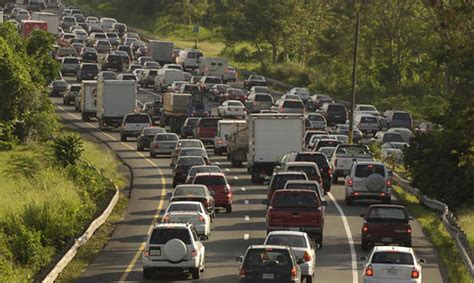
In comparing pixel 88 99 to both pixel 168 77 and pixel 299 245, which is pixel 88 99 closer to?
pixel 168 77

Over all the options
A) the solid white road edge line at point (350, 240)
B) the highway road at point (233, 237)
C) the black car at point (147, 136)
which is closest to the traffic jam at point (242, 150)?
the black car at point (147, 136)

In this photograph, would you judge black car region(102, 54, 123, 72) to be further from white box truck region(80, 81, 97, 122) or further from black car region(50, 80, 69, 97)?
white box truck region(80, 81, 97, 122)

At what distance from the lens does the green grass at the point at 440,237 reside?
37156mm

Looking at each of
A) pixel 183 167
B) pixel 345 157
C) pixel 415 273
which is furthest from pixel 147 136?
pixel 415 273

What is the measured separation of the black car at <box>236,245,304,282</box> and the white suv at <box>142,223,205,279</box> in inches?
143

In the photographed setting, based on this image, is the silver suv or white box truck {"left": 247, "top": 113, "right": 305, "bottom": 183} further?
white box truck {"left": 247, "top": 113, "right": 305, "bottom": 183}

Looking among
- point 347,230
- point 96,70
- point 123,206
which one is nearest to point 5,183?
point 123,206

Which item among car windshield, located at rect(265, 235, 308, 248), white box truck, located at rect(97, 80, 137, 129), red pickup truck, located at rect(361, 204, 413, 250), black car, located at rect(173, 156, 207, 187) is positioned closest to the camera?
car windshield, located at rect(265, 235, 308, 248)

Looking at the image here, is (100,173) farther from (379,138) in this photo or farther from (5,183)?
(379,138)

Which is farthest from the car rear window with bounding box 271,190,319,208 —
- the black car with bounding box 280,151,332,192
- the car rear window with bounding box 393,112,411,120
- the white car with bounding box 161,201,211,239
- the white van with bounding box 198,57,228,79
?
the white van with bounding box 198,57,228,79

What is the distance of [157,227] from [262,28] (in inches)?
4079

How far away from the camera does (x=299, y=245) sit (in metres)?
34.2

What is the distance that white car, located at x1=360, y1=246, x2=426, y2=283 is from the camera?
31906 millimetres

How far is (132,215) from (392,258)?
20.3 meters
